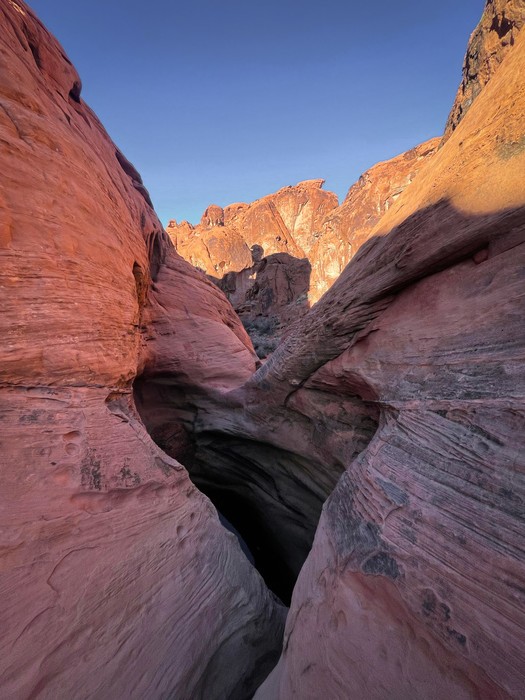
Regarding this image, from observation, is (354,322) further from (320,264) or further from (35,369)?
(320,264)

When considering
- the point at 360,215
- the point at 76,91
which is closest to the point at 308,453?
the point at 76,91

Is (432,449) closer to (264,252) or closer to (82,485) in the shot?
(82,485)

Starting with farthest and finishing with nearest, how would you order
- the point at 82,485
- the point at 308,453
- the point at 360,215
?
1. the point at 360,215
2. the point at 308,453
3. the point at 82,485

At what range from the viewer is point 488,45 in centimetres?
299

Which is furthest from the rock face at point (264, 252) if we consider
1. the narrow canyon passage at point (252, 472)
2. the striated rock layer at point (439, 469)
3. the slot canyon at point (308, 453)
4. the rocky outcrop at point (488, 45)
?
the striated rock layer at point (439, 469)

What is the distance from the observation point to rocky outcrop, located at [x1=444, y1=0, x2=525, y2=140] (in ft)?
8.70

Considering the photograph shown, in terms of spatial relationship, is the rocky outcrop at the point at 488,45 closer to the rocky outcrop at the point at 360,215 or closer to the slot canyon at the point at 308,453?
the slot canyon at the point at 308,453

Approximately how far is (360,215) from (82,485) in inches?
1264

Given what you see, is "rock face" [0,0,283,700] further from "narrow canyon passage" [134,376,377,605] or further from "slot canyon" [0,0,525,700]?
"narrow canyon passage" [134,376,377,605]

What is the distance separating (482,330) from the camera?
78.0 inches

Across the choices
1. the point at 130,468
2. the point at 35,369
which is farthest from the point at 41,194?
the point at 130,468

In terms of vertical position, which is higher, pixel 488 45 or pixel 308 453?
pixel 488 45

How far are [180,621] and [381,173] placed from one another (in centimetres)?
4045

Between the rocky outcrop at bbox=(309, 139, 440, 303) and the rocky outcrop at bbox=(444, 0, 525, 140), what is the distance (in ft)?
60.9
